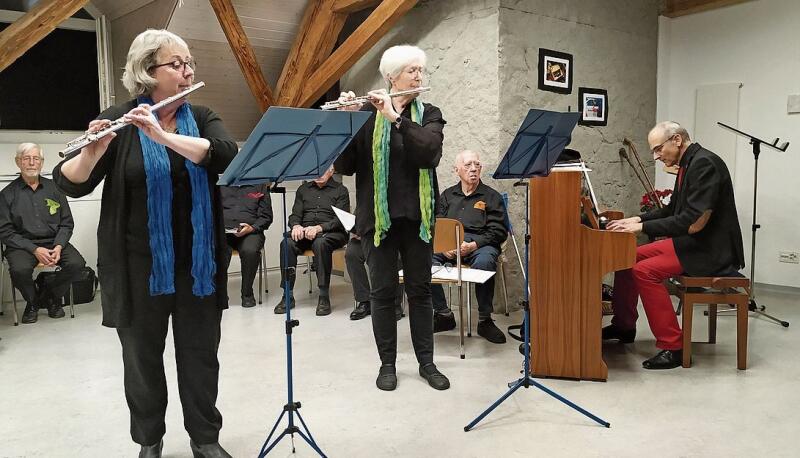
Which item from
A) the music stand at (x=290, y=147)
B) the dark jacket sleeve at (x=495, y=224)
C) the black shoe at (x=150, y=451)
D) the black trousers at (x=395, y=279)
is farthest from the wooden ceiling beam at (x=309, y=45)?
the black shoe at (x=150, y=451)

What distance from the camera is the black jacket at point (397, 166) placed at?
270 centimetres

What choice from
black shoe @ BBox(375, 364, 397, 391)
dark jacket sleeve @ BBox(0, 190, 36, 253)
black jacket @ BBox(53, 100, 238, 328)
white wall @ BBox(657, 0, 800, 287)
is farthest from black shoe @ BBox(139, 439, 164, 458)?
white wall @ BBox(657, 0, 800, 287)

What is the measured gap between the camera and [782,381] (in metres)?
3.04

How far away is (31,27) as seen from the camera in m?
3.99

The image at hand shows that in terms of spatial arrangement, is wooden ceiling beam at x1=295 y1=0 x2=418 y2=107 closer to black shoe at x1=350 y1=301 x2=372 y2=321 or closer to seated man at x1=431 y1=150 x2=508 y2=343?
seated man at x1=431 y1=150 x2=508 y2=343

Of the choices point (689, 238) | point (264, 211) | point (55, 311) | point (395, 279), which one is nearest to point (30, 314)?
point (55, 311)

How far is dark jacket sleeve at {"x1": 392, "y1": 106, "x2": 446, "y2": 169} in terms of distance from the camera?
103 inches

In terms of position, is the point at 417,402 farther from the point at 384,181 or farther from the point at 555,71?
the point at 555,71

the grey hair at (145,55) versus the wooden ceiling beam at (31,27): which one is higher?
the wooden ceiling beam at (31,27)

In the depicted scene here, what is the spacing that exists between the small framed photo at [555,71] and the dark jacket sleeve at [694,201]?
160cm

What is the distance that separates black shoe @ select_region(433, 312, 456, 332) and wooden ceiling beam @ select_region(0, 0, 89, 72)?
302 centimetres

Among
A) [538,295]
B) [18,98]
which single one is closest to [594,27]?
[538,295]

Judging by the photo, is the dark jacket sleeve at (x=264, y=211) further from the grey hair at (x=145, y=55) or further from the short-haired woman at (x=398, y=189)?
the grey hair at (x=145, y=55)

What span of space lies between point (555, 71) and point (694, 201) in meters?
1.81
